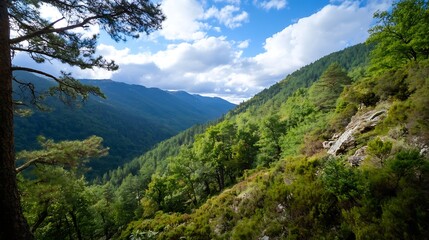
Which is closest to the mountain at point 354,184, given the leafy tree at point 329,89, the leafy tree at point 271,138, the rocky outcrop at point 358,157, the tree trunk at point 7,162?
the rocky outcrop at point 358,157

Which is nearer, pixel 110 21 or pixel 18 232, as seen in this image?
→ pixel 18 232

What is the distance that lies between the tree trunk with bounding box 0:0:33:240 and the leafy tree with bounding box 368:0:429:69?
65.0 ft

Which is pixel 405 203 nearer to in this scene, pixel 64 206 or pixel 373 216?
pixel 373 216

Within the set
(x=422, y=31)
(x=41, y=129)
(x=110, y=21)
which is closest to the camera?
(x=110, y=21)

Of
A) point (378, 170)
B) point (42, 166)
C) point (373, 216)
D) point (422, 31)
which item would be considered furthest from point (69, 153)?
point (422, 31)

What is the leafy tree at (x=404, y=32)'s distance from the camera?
15.2m

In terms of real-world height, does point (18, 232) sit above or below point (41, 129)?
below

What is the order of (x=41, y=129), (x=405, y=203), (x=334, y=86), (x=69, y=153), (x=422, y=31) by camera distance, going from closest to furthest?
(x=405, y=203)
(x=69, y=153)
(x=422, y=31)
(x=334, y=86)
(x=41, y=129)

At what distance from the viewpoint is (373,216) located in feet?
19.0

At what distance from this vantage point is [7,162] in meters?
4.74

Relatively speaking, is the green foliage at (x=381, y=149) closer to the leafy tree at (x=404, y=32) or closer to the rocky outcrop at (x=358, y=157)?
the rocky outcrop at (x=358, y=157)

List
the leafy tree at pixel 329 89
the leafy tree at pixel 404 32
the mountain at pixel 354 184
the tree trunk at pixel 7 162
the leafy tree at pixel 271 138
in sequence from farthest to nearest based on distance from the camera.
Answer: the leafy tree at pixel 329 89
the leafy tree at pixel 271 138
the leafy tree at pixel 404 32
the mountain at pixel 354 184
the tree trunk at pixel 7 162

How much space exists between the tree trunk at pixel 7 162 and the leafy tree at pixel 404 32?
19.8 m

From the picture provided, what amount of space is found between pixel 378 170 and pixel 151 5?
7967 millimetres
